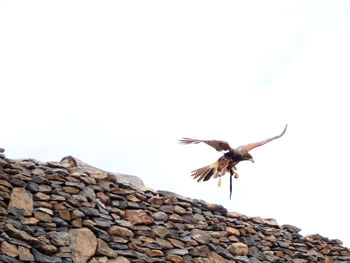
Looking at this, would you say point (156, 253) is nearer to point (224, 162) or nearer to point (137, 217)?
point (137, 217)

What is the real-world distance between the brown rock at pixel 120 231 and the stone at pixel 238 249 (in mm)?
1927

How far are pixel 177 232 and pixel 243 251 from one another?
51.9 inches

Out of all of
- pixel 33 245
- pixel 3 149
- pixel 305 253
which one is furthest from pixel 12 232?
pixel 305 253

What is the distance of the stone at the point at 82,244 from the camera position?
8406mm

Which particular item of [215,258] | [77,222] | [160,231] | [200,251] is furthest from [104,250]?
[215,258]

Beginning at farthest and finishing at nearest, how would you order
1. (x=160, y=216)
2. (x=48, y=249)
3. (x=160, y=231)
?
(x=160, y=216) < (x=160, y=231) < (x=48, y=249)

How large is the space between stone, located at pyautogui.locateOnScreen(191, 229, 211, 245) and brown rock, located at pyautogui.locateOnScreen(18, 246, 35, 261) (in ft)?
9.40

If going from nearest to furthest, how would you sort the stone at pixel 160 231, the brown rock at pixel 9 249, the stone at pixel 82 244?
the brown rock at pixel 9 249
the stone at pixel 82 244
the stone at pixel 160 231

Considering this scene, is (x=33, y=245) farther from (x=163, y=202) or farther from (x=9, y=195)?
(x=163, y=202)

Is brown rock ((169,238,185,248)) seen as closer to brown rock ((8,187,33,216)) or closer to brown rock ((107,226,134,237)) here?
brown rock ((107,226,134,237))

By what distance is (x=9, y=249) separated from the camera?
771 cm

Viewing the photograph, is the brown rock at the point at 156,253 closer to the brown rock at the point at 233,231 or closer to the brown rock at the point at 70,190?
the brown rock at the point at 70,190

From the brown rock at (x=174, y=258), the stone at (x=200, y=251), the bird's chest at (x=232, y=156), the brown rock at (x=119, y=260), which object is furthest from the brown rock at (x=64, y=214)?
the bird's chest at (x=232, y=156)

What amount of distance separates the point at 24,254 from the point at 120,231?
1638 millimetres
